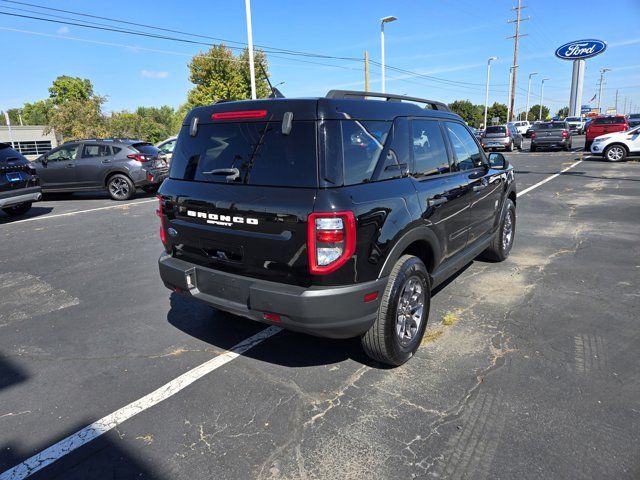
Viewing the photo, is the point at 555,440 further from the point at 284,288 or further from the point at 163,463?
the point at 163,463

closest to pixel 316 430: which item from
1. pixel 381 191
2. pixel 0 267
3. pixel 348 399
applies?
pixel 348 399

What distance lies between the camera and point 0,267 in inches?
247

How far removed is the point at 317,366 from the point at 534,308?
2.36 metres

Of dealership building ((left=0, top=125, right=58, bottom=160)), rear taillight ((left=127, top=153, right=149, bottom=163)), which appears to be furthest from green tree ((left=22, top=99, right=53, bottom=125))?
rear taillight ((left=127, top=153, right=149, bottom=163))

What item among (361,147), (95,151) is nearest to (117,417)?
(361,147)

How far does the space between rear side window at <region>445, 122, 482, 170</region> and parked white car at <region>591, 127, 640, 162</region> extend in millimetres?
17528

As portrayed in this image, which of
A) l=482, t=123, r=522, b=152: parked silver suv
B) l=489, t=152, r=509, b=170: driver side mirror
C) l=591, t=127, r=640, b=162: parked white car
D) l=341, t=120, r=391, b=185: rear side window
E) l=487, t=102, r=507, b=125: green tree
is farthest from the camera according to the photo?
l=487, t=102, r=507, b=125: green tree

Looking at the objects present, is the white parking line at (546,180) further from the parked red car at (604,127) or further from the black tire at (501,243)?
the parked red car at (604,127)

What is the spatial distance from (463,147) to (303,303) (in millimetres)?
2798

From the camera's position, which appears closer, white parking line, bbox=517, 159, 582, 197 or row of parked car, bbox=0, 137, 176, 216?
white parking line, bbox=517, 159, 582, 197

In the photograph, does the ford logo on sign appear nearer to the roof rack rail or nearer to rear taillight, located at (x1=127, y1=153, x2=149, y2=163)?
rear taillight, located at (x1=127, y1=153, x2=149, y2=163)

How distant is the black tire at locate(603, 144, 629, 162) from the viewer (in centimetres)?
1878

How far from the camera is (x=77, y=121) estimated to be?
Result: 42875 millimetres

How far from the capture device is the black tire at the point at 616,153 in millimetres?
18781
